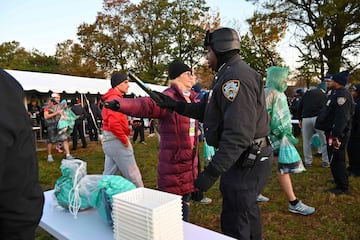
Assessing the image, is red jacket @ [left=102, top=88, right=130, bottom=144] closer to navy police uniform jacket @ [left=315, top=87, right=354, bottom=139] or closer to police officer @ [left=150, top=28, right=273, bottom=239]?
police officer @ [left=150, top=28, right=273, bottom=239]

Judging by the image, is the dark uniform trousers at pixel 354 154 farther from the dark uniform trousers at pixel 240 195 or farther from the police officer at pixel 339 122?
the dark uniform trousers at pixel 240 195

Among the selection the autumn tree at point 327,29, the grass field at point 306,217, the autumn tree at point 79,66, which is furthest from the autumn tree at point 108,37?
the grass field at point 306,217

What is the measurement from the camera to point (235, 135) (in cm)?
173

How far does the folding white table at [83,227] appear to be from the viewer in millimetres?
1639

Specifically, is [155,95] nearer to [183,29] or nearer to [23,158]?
[23,158]

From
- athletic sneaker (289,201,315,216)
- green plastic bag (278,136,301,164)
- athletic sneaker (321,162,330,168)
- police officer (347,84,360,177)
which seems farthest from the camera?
athletic sneaker (321,162,330,168)

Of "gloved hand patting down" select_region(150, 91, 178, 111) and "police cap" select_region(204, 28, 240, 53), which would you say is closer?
"police cap" select_region(204, 28, 240, 53)

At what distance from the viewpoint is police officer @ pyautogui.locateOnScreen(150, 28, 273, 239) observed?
1.75 metres

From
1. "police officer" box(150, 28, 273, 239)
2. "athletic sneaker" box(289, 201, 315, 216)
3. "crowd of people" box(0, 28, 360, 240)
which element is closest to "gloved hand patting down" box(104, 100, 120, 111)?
"crowd of people" box(0, 28, 360, 240)

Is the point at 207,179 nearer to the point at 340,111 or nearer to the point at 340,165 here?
the point at 340,111

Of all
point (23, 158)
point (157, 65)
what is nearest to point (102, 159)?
point (23, 158)

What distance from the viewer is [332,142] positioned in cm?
430

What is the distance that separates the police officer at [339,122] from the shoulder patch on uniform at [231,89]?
3102mm

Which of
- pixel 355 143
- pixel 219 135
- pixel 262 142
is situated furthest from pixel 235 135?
→ pixel 355 143
